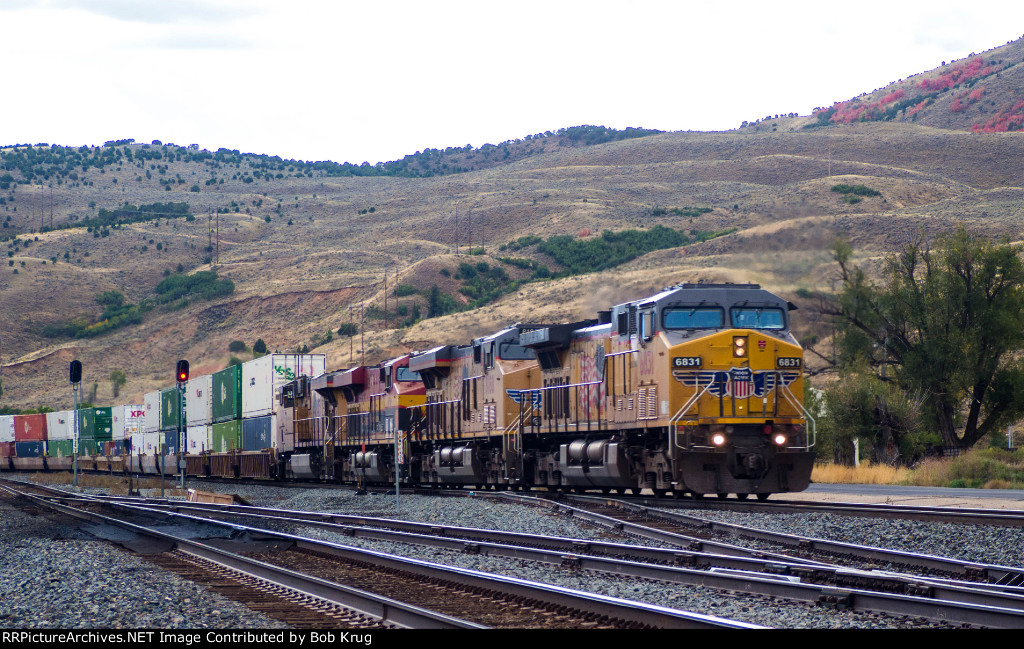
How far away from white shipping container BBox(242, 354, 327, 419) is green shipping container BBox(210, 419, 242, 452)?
119 centimetres

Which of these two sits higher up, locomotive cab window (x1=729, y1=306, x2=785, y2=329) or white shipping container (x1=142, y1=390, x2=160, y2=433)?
locomotive cab window (x1=729, y1=306, x2=785, y2=329)

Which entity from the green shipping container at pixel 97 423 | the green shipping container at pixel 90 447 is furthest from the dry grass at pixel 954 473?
the green shipping container at pixel 90 447

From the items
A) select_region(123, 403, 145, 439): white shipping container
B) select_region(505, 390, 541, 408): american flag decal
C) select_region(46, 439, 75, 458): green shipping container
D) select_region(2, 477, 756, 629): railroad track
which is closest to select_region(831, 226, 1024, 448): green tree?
select_region(505, 390, 541, 408): american flag decal

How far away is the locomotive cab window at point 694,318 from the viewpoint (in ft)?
65.9

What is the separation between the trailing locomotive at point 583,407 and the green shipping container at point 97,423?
62.9 ft

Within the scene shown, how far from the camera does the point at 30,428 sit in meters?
61.1

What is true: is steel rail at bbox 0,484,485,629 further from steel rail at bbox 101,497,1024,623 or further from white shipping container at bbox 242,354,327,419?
white shipping container at bbox 242,354,327,419

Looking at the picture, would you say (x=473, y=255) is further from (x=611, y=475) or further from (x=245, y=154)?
(x=245, y=154)

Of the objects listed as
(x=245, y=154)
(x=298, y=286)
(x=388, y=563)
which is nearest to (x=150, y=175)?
(x=245, y=154)

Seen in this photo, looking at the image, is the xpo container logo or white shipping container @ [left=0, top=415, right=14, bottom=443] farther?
white shipping container @ [left=0, top=415, right=14, bottom=443]

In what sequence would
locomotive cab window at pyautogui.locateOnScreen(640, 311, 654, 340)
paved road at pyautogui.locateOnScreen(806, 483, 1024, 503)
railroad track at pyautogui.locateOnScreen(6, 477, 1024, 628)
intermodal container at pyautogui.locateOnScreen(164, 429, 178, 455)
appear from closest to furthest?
railroad track at pyautogui.locateOnScreen(6, 477, 1024, 628) → locomotive cab window at pyautogui.locateOnScreen(640, 311, 654, 340) → paved road at pyautogui.locateOnScreen(806, 483, 1024, 503) → intermodal container at pyautogui.locateOnScreen(164, 429, 178, 455)

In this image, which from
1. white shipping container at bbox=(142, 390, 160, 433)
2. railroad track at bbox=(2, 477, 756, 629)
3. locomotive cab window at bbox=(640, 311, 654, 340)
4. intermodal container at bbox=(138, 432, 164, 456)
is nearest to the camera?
railroad track at bbox=(2, 477, 756, 629)

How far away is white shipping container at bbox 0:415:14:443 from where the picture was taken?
64.4 metres
